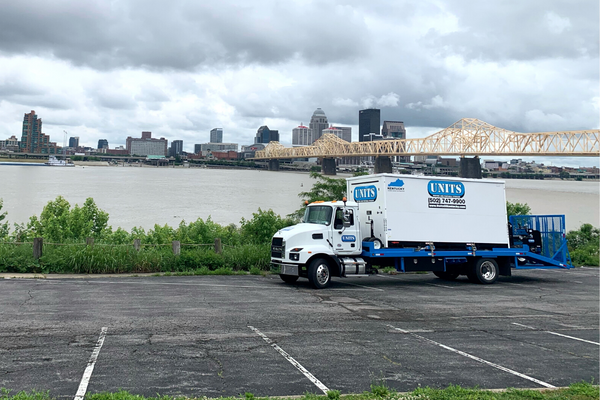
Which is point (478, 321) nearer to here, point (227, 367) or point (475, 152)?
point (227, 367)

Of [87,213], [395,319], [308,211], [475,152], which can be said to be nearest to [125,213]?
[87,213]

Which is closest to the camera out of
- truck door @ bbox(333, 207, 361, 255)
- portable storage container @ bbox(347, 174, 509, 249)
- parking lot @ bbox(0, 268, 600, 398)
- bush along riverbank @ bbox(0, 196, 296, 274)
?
parking lot @ bbox(0, 268, 600, 398)

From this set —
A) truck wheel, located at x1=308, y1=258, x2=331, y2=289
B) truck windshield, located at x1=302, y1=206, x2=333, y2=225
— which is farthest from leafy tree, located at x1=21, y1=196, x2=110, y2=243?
truck wheel, located at x1=308, y1=258, x2=331, y2=289

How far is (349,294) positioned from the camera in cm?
1631

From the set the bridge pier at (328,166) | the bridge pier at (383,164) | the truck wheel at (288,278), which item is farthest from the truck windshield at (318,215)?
the bridge pier at (328,166)

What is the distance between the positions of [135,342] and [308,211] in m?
9.91

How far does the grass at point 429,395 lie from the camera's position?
6543 mm

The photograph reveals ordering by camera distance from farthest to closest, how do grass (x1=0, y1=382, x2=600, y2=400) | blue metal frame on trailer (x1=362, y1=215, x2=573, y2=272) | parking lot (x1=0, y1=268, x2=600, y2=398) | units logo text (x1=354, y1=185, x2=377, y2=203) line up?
blue metal frame on trailer (x1=362, y1=215, x2=573, y2=272) → units logo text (x1=354, y1=185, x2=377, y2=203) → parking lot (x1=0, y1=268, x2=600, y2=398) → grass (x1=0, y1=382, x2=600, y2=400)

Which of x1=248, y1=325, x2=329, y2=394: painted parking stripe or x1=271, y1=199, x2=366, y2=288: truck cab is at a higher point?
x1=271, y1=199, x2=366, y2=288: truck cab

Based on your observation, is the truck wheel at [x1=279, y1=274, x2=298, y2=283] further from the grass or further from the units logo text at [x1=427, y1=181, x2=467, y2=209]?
the grass

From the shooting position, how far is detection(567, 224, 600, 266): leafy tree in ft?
89.3

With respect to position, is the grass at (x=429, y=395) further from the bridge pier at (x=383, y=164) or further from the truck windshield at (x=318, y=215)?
the bridge pier at (x=383, y=164)

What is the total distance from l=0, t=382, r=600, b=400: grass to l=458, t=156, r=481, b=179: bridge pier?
4258 inches

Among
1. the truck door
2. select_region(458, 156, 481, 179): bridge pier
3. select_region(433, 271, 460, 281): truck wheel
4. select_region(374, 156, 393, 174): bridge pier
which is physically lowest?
select_region(433, 271, 460, 281): truck wheel
